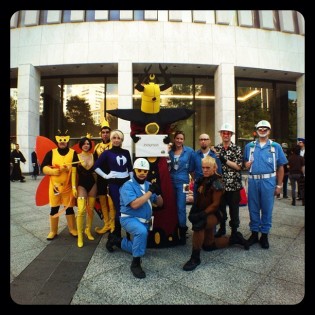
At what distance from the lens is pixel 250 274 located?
305 cm

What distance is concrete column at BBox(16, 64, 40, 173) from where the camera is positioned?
45.2 feet

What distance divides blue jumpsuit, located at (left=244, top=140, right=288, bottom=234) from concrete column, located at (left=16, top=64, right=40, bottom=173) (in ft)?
43.1

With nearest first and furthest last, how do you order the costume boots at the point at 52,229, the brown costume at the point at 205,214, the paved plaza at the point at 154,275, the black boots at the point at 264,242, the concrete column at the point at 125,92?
the paved plaza at the point at 154,275 → the brown costume at the point at 205,214 → the black boots at the point at 264,242 → the costume boots at the point at 52,229 → the concrete column at the point at 125,92

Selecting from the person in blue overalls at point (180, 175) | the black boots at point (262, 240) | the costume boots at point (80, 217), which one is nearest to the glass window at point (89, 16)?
the person in blue overalls at point (180, 175)

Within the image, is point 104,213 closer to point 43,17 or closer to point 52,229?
point 52,229

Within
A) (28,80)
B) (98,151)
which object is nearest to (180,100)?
(28,80)

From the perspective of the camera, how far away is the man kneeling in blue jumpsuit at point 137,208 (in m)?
3.10

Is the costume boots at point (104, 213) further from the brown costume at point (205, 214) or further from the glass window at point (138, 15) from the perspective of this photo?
the glass window at point (138, 15)

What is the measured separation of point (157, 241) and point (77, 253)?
1.25 meters

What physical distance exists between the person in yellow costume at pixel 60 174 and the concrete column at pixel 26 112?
10834mm

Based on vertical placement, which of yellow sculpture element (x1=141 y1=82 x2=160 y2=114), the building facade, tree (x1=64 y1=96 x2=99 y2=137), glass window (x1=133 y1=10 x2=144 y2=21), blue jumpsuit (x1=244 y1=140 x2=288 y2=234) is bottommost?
blue jumpsuit (x1=244 y1=140 x2=288 y2=234)

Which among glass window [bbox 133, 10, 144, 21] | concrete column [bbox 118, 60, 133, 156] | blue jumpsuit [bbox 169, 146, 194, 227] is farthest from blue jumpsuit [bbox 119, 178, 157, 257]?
glass window [bbox 133, 10, 144, 21]

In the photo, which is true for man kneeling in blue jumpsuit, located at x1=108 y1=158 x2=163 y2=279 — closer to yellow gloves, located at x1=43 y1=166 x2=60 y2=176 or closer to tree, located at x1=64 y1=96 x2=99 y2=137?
yellow gloves, located at x1=43 y1=166 x2=60 y2=176

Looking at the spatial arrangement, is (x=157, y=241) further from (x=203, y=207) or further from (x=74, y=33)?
(x=74, y=33)
